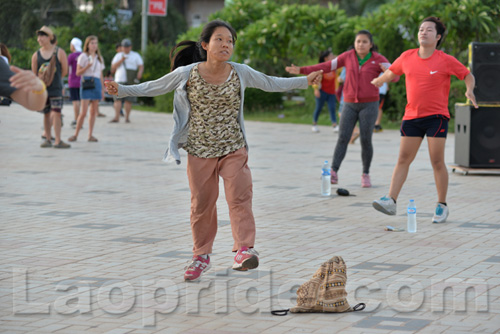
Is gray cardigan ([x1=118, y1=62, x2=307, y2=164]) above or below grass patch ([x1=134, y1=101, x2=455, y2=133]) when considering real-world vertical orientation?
above

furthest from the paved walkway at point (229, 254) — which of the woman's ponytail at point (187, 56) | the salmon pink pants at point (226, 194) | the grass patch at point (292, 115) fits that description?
the grass patch at point (292, 115)

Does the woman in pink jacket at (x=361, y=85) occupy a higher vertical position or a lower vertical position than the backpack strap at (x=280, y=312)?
higher

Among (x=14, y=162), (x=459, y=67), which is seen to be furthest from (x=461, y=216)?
(x=14, y=162)

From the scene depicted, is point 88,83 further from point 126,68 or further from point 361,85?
point 361,85

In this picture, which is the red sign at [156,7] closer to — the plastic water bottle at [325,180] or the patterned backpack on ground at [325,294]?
the plastic water bottle at [325,180]

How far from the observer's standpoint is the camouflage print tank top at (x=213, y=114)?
5859mm

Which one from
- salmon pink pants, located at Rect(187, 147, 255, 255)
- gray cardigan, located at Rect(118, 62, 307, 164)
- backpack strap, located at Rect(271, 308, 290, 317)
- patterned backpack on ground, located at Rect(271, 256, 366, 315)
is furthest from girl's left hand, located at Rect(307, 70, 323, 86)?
backpack strap, located at Rect(271, 308, 290, 317)

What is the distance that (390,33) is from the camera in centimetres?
2183

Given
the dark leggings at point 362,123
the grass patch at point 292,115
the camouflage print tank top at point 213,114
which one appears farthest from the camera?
the grass patch at point 292,115

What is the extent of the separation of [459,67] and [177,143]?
3.29 meters

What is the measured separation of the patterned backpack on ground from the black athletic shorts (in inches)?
131

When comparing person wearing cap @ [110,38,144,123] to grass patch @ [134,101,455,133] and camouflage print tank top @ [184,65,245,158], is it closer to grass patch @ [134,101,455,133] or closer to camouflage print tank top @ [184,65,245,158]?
grass patch @ [134,101,455,133]

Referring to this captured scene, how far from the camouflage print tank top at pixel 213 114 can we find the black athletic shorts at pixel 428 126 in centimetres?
278

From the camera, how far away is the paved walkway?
4.89 meters
